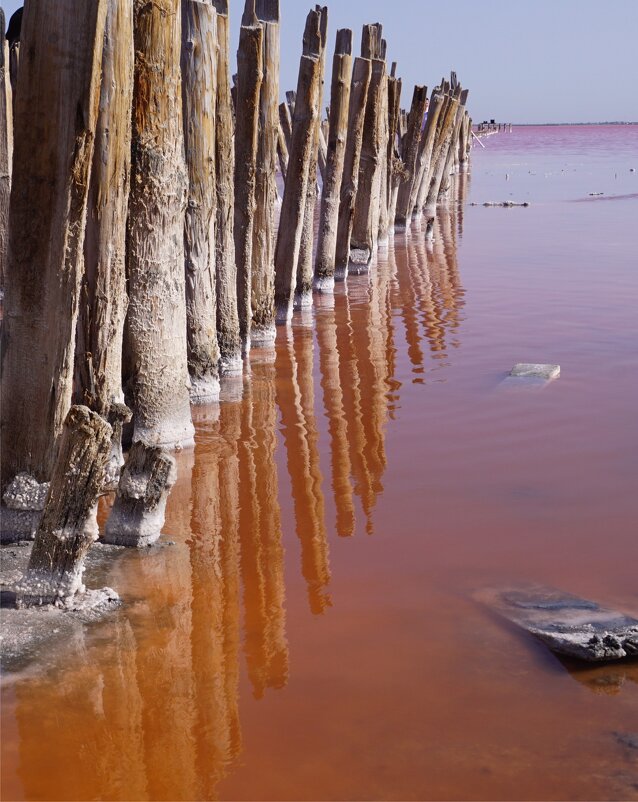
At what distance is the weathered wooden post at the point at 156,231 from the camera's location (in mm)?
5148

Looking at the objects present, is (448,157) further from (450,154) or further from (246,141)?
(246,141)

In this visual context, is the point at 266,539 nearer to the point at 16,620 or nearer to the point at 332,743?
the point at 16,620

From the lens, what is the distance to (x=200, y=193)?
6203 mm

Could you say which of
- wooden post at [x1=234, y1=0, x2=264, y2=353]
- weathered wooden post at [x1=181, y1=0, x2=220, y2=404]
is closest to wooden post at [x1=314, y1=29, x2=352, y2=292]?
wooden post at [x1=234, y1=0, x2=264, y2=353]

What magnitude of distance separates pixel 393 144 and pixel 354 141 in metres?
3.20

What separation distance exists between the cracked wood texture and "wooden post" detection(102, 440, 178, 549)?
1.88ft

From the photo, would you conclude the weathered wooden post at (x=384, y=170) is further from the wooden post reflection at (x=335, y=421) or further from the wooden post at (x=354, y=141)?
the wooden post reflection at (x=335, y=421)

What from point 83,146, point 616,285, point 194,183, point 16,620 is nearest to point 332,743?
point 16,620

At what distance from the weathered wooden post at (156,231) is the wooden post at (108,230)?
0.49 m

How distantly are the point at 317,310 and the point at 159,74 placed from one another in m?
5.09

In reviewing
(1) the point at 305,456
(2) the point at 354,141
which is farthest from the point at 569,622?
(2) the point at 354,141

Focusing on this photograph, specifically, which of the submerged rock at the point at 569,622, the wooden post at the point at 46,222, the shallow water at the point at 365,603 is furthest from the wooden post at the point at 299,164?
the submerged rock at the point at 569,622

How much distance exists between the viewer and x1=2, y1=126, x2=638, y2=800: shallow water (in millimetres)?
3066

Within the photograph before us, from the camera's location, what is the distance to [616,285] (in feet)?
37.5
